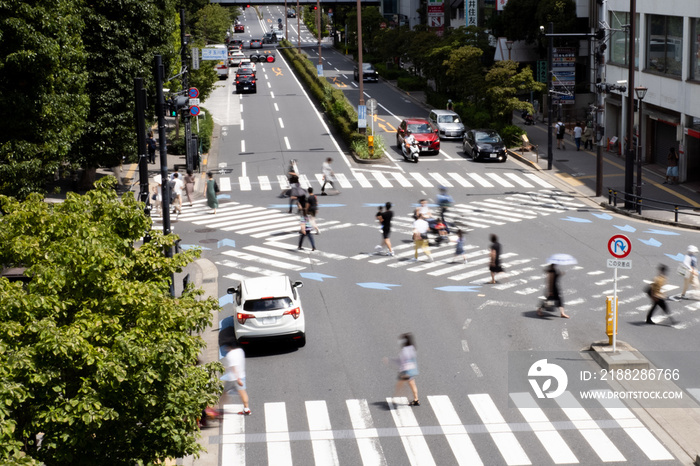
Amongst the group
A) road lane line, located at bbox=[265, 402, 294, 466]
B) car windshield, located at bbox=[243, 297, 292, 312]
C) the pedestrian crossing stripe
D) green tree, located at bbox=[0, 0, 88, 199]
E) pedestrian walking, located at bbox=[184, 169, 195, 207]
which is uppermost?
green tree, located at bbox=[0, 0, 88, 199]

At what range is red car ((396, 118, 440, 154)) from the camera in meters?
50.5

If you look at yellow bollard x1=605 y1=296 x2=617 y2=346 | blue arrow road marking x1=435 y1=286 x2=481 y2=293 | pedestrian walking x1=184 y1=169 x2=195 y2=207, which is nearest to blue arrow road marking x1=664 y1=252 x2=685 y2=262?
blue arrow road marking x1=435 y1=286 x2=481 y2=293

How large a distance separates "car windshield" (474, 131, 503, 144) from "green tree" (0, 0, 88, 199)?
26908 millimetres

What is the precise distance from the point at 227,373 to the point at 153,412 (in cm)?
674

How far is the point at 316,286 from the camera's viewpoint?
85.3ft

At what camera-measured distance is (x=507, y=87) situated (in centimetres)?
5284

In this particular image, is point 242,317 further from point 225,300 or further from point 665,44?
point 665,44

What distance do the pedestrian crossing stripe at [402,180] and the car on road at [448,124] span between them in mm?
10766

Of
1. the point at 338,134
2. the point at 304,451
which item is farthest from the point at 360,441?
the point at 338,134

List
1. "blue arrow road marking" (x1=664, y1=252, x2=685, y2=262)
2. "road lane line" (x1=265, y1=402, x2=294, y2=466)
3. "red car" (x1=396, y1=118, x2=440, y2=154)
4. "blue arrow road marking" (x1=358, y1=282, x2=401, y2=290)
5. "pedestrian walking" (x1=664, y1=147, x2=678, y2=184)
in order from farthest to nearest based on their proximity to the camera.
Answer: "red car" (x1=396, y1=118, x2=440, y2=154), "pedestrian walking" (x1=664, y1=147, x2=678, y2=184), "blue arrow road marking" (x1=664, y1=252, x2=685, y2=262), "blue arrow road marking" (x1=358, y1=282, x2=401, y2=290), "road lane line" (x1=265, y1=402, x2=294, y2=466)

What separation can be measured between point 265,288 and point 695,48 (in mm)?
29540

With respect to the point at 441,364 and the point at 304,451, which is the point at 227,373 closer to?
the point at 304,451

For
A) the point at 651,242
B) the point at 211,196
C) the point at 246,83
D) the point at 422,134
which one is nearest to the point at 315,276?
the point at 211,196

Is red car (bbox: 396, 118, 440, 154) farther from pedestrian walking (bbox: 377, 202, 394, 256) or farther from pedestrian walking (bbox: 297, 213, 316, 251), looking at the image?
pedestrian walking (bbox: 377, 202, 394, 256)
